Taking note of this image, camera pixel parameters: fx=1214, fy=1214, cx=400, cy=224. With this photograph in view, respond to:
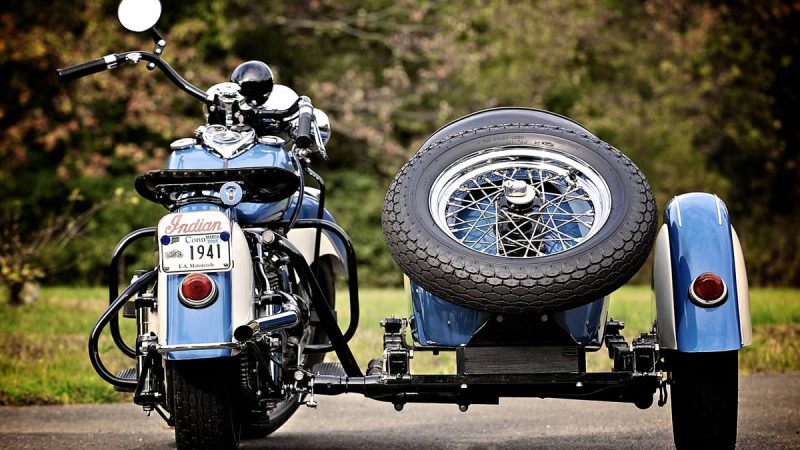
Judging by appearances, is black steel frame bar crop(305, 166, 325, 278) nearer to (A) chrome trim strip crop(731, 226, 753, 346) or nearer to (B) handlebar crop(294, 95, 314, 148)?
(B) handlebar crop(294, 95, 314, 148)

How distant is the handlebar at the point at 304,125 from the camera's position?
16.8ft

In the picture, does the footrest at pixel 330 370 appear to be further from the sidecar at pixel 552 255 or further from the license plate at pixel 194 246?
the license plate at pixel 194 246

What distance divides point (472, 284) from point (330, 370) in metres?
1.10

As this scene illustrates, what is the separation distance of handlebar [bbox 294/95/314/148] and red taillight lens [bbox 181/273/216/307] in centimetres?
97

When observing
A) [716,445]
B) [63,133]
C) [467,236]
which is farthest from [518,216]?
[63,133]

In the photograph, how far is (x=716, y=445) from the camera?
4820 mm

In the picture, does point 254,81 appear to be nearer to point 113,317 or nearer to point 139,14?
point 139,14

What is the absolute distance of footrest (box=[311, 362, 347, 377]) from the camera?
5.11 m

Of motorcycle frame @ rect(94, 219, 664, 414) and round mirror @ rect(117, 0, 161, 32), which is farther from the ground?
round mirror @ rect(117, 0, 161, 32)

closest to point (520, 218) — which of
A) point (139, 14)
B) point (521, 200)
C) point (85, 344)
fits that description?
point (521, 200)

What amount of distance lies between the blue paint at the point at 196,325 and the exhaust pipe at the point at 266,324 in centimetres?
4

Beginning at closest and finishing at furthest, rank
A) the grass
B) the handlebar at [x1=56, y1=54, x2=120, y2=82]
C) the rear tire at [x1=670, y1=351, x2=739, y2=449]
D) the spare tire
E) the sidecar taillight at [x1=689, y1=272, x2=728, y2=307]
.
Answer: the spare tire, the sidecar taillight at [x1=689, y1=272, x2=728, y2=307], the rear tire at [x1=670, y1=351, x2=739, y2=449], the handlebar at [x1=56, y1=54, x2=120, y2=82], the grass

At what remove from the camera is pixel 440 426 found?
6.77m

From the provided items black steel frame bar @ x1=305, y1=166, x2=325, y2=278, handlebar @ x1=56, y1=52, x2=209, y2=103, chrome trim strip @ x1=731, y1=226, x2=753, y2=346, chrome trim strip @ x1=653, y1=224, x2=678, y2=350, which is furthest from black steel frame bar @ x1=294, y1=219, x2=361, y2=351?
chrome trim strip @ x1=731, y1=226, x2=753, y2=346
